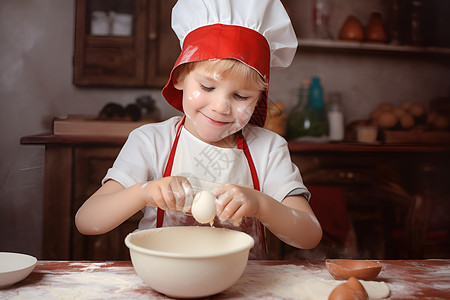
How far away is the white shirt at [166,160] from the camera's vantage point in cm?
→ 107

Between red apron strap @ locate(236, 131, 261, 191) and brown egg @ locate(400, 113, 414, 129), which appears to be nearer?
red apron strap @ locate(236, 131, 261, 191)

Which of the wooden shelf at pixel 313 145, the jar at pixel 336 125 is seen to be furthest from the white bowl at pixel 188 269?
the jar at pixel 336 125

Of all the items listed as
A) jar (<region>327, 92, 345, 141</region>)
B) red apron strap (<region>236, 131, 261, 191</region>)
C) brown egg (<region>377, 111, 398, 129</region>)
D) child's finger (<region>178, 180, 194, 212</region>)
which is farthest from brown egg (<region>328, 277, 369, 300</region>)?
brown egg (<region>377, 111, 398, 129</region>)

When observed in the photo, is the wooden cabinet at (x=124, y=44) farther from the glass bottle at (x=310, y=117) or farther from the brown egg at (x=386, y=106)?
the brown egg at (x=386, y=106)

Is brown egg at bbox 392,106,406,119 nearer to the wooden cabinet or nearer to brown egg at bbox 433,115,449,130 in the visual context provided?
brown egg at bbox 433,115,449,130

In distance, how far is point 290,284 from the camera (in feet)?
2.50

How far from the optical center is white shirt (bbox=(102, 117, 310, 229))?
107 centimetres

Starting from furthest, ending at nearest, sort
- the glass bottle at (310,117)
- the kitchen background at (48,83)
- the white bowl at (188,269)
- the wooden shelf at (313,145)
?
the glass bottle at (310,117) < the kitchen background at (48,83) < the wooden shelf at (313,145) < the white bowl at (188,269)

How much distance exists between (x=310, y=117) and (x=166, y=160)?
1.15 m

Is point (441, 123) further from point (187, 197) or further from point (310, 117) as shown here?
point (187, 197)

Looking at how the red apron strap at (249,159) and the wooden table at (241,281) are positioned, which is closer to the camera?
the wooden table at (241,281)

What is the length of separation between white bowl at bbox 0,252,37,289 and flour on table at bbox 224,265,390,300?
12.6 inches

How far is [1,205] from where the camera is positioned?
6.10 feet

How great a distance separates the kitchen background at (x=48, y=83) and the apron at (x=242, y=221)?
918 millimetres
